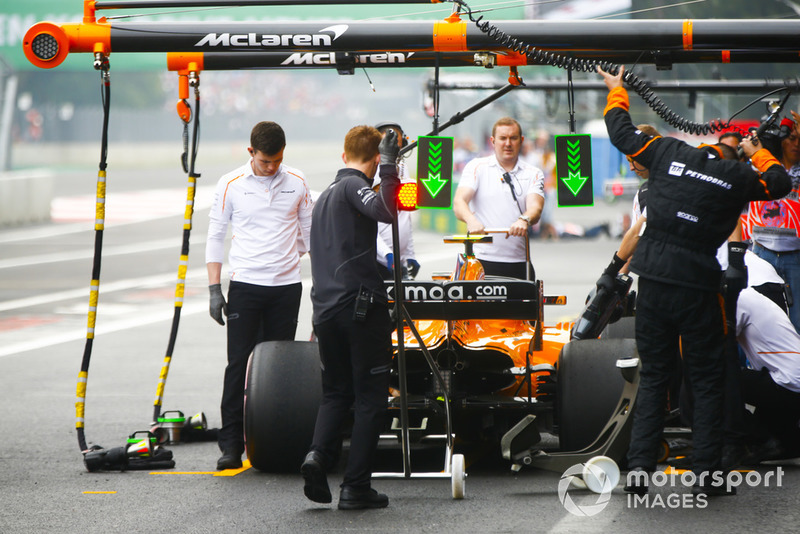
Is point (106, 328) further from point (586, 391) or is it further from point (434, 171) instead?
point (586, 391)

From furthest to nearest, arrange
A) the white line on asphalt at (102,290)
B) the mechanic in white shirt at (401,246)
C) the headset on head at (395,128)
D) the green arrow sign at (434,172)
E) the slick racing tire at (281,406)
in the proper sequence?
the white line on asphalt at (102,290)
the mechanic in white shirt at (401,246)
the headset on head at (395,128)
the green arrow sign at (434,172)
the slick racing tire at (281,406)

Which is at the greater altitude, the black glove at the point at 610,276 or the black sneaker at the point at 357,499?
the black glove at the point at 610,276

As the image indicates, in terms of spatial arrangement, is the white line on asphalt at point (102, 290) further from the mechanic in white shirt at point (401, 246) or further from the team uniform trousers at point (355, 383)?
the team uniform trousers at point (355, 383)

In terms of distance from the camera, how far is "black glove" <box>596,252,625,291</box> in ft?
23.6

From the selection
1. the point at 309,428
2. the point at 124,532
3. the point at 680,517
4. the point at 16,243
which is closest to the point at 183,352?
the point at 309,428

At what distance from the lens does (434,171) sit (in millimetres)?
6684

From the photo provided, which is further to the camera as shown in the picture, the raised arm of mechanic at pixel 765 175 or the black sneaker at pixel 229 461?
the black sneaker at pixel 229 461

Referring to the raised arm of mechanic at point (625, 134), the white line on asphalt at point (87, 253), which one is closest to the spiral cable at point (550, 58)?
the raised arm of mechanic at point (625, 134)

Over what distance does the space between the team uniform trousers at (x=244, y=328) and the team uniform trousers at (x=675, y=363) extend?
93.6 inches

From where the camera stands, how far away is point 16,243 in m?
23.5

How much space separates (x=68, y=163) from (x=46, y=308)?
49.0 metres

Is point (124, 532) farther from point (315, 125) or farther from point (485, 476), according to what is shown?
point (315, 125)

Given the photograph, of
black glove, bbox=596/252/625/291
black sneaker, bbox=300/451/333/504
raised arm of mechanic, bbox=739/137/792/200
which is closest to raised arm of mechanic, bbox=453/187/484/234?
black glove, bbox=596/252/625/291

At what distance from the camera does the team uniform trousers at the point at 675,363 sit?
19.1 ft
